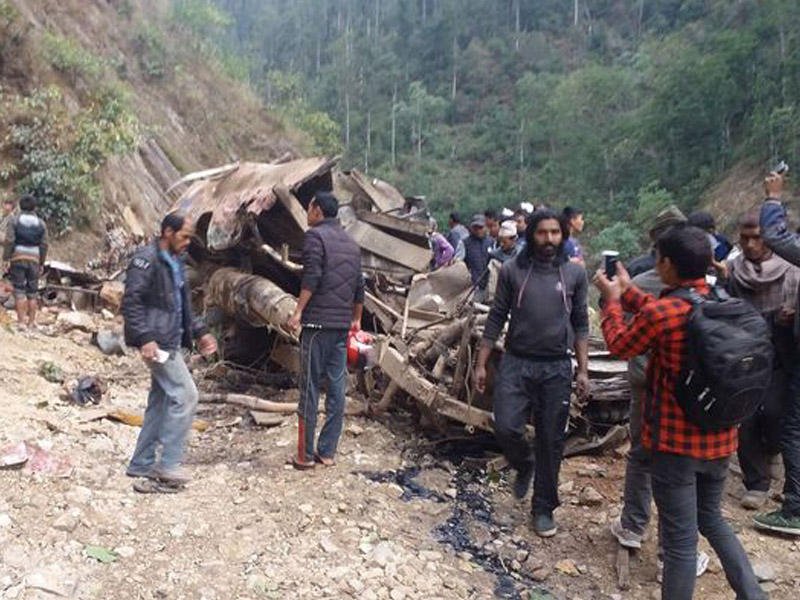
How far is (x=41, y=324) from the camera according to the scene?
30.2 feet

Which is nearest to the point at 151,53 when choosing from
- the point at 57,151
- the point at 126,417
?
the point at 57,151

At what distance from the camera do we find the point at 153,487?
162 inches

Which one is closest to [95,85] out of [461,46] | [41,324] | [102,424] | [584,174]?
[41,324]

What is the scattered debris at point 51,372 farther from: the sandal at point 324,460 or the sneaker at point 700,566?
the sneaker at point 700,566

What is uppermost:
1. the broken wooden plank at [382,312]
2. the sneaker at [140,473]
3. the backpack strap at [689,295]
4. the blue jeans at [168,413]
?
the backpack strap at [689,295]

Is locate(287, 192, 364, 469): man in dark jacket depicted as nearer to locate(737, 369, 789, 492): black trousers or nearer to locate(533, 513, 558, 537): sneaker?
locate(533, 513, 558, 537): sneaker

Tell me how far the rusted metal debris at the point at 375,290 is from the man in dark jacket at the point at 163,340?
55.7 inches

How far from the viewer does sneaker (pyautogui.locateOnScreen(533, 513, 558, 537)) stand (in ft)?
12.8

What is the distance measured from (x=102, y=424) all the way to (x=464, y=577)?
9.97ft

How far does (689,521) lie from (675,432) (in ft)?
1.14

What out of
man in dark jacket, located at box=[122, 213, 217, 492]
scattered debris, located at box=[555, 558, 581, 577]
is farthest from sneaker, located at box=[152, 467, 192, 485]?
scattered debris, located at box=[555, 558, 581, 577]

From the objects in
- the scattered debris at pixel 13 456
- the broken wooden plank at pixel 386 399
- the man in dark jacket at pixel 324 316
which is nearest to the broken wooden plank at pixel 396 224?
the broken wooden plank at pixel 386 399

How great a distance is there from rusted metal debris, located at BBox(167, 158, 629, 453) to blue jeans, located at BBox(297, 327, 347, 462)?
1.82 ft

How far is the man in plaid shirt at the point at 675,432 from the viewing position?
2.74 meters
